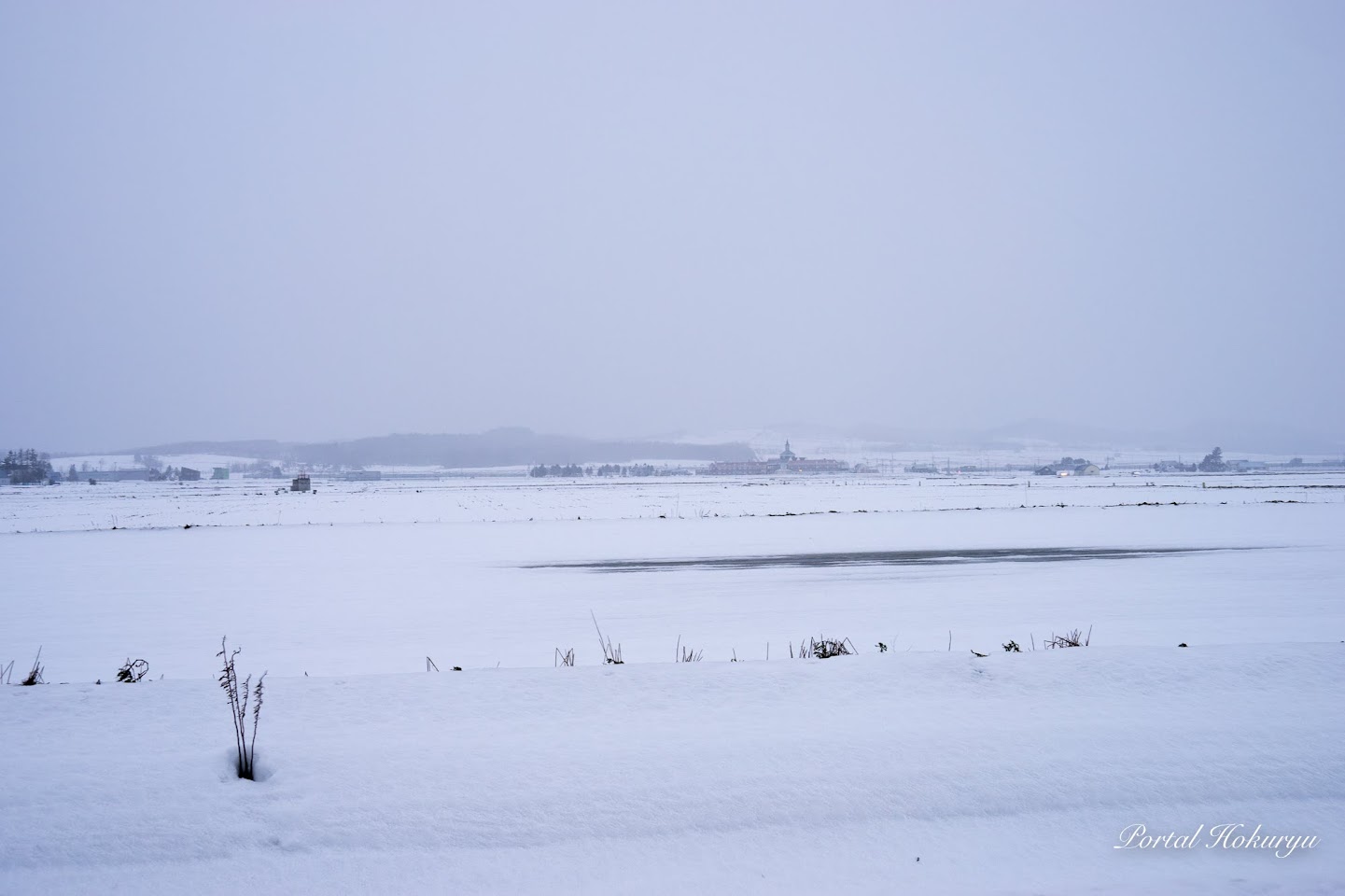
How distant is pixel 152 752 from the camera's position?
528 cm

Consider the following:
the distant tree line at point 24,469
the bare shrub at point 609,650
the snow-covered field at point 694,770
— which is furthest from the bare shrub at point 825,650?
the distant tree line at point 24,469

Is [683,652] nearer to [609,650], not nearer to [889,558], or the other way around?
[609,650]

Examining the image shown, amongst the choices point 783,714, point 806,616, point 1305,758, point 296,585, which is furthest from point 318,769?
point 296,585

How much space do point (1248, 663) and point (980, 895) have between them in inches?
158

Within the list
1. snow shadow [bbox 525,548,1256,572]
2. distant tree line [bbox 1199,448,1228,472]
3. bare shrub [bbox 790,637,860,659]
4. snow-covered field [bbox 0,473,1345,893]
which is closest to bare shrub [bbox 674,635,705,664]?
snow-covered field [bbox 0,473,1345,893]

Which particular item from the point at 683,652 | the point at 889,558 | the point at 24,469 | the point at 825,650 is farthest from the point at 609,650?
the point at 24,469

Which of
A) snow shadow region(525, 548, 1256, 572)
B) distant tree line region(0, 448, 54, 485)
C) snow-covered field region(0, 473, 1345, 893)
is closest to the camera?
snow-covered field region(0, 473, 1345, 893)

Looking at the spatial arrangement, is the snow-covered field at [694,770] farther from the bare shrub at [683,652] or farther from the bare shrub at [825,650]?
the bare shrub at [825,650]

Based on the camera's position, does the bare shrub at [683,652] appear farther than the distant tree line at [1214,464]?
No

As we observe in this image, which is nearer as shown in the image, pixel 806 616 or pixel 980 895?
pixel 980 895

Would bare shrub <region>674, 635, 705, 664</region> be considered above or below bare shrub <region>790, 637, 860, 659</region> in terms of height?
below

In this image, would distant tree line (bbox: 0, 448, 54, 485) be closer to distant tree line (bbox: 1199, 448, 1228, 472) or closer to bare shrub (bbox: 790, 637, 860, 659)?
bare shrub (bbox: 790, 637, 860, 659)

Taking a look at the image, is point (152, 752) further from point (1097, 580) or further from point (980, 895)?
point (1097, 580)

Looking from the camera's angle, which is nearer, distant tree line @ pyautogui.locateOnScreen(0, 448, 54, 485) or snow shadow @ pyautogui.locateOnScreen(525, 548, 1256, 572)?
snow shadow @ pyautogui.locateOnScreen(525, 548, 1256, 572)
